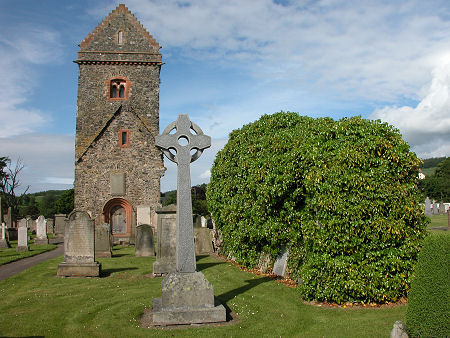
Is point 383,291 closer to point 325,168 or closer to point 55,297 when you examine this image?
point 325,168

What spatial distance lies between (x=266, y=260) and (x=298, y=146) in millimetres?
4260

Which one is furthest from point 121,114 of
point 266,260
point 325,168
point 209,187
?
point 325,168

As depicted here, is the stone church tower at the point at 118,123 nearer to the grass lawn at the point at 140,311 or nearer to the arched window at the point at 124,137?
the arched window at the point at 124,137

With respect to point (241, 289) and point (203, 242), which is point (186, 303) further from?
point (203, 242)

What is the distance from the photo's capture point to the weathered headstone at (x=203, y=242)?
1711 cm

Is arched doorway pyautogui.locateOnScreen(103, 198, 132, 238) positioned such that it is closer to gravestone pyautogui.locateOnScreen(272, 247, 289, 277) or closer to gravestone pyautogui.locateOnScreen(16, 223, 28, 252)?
gravestone pyautogui.locateOnScreen(16, 223, 28, 252)

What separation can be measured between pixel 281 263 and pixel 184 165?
5.24 meters

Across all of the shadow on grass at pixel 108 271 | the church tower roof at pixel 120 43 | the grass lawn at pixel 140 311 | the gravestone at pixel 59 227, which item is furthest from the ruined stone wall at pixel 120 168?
the grass lawn at pixel 140 311

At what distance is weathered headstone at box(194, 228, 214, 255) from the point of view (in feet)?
56.1

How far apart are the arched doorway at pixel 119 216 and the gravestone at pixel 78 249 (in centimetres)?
1530

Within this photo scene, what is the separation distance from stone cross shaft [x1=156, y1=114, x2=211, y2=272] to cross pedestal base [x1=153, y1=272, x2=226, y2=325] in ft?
0.82

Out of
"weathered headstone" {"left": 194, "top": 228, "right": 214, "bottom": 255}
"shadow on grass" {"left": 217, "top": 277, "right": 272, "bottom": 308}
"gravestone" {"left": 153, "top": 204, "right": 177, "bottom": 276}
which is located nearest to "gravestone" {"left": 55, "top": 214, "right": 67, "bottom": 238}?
"weathered headstone" {"left": 194, "top": 228, "right": 214, "bottom": 255}

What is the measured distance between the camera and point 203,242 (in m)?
17.3

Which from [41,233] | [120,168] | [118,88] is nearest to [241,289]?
[41,233]
